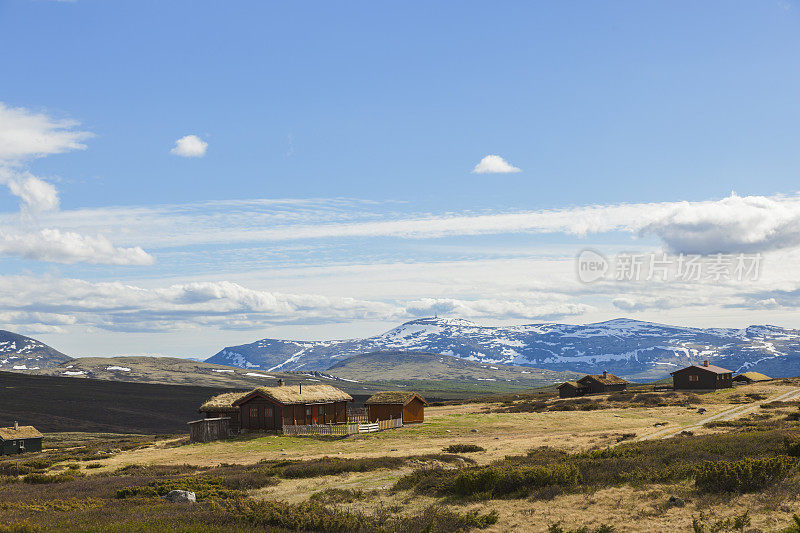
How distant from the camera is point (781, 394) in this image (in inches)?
3110

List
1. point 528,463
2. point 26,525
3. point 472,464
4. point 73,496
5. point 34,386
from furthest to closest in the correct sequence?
1. point 34,386
2. point 472,464
3. point 528,463
4. point 73,496
5. point 26,525

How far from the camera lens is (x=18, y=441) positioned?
64.4 meters

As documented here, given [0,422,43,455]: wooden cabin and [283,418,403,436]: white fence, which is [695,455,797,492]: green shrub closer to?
[283,418,403,436]: white fence

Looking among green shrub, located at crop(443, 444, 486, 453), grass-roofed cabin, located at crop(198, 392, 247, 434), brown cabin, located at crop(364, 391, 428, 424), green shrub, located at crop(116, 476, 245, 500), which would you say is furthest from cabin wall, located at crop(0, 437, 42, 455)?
green shrub, located at crop(443, 444, 486, 453)

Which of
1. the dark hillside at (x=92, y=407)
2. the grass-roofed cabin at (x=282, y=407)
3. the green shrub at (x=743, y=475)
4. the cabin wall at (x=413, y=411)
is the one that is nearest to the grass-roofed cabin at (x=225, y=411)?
the grass-roofed cabin at (x=282, y=407)

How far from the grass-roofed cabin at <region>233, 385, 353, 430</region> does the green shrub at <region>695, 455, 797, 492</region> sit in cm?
4370

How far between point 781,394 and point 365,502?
74763 millimetres

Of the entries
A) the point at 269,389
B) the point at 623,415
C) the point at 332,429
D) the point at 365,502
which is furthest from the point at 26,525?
the point at 623,415

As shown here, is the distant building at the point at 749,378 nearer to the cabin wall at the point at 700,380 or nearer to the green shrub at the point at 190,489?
the cabin wall at the point at 700,380

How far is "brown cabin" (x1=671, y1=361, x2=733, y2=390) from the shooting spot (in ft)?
322

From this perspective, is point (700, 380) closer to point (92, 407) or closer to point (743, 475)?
point (743, 475)

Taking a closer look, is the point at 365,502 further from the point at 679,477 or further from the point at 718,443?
the point at 718,443

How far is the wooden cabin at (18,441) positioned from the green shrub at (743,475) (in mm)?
66355

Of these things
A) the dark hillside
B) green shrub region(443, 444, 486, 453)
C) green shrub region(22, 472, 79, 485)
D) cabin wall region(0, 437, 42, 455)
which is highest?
green shrub region(443, 444, 486, 453)
